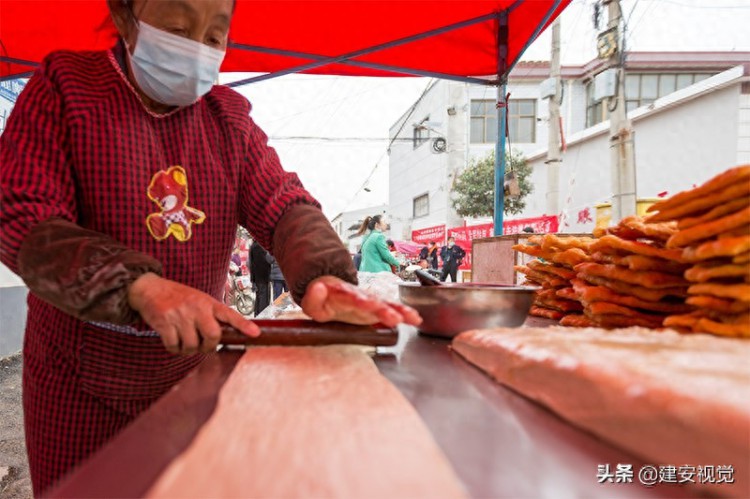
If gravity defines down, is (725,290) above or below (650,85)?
below

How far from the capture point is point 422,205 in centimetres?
2391

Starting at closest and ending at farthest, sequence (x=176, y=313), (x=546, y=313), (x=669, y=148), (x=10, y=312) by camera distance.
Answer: (x=176, y=313) → (x=546, y=313) → (x=10, y=312) → (x=669, y=148)

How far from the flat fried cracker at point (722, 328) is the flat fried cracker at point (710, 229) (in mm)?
Answer: 165

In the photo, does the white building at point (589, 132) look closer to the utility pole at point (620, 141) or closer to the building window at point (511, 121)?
the building window at point (511, 121)

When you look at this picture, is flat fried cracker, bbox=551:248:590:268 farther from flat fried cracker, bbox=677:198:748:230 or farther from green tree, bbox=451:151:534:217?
green tree, bbox=451:151:534:217

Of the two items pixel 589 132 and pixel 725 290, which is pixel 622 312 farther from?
pixel 589 132

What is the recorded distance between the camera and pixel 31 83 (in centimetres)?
114

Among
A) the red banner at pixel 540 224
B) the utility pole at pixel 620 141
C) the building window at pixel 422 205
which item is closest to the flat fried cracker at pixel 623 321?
the utility pole at pixel 620 141

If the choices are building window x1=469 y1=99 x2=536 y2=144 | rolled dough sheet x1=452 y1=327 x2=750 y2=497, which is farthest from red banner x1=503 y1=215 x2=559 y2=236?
rolled dough sheet x1=452 y1=327 x2=750 y2=497

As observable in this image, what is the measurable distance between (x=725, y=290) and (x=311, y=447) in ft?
2.66

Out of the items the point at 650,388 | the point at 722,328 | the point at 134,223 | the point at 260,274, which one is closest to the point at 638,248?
the point at 722,328

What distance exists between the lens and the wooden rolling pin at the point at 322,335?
3.15 ft

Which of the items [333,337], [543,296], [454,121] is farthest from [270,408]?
[454,121]

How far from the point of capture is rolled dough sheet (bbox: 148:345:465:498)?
413mm
